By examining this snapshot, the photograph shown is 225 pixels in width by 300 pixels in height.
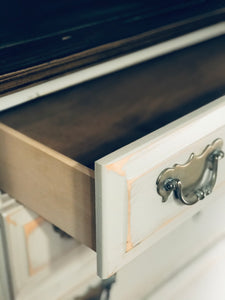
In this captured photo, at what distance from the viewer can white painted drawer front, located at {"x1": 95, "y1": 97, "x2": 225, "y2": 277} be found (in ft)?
1.46

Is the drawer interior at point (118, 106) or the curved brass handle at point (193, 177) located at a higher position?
the drawer interior at point (118, 106)

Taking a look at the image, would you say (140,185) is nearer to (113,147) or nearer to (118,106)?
(113,147)

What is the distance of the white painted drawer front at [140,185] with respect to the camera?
0.45 m

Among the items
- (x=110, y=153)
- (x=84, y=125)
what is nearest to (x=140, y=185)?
(x=110, y=153)

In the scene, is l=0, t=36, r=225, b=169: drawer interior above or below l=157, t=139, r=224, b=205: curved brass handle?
above

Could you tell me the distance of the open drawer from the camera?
0.47 meters

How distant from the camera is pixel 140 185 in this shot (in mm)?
480

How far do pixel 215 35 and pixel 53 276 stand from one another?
560mm

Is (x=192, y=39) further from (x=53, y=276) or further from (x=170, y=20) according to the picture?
(x=53, y=276)

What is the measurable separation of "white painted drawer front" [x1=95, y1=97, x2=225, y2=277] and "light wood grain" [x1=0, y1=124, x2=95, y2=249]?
0.03 meters

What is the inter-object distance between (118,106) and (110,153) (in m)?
0.21

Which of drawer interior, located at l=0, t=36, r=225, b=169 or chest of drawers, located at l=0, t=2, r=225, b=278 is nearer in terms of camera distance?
chest of drawers, located at l=0, t=2, r=225, b=278

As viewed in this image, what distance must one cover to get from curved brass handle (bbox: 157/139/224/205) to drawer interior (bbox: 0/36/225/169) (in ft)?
0.27

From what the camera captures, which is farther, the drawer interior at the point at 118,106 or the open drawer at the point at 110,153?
the drawer interior at the point at 118,106
